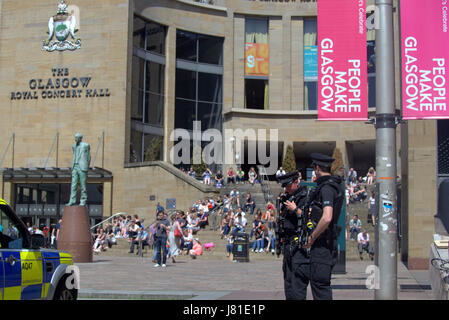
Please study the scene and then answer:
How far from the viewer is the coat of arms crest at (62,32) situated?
37.8 meters

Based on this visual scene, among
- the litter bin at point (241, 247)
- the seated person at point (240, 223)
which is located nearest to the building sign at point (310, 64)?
the seated person at point (240, 223)

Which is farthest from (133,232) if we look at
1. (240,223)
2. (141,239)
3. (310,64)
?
(310,64)

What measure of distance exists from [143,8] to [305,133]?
43.8ft

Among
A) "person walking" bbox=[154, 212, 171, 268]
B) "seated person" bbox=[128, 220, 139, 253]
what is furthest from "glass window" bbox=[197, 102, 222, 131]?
"person walking" bbox=[154, 212, 171, 268]

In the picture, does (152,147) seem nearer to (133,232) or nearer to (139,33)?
(139,33)

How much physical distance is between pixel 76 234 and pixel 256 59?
25640 millimetres

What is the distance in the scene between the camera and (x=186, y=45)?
42.7 metres

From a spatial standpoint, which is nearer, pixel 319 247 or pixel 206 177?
pixel 319 247

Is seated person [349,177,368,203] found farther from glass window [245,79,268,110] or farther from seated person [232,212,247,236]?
glass window [245,79,268,110]

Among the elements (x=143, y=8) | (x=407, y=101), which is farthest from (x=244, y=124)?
(x=407, y=101)

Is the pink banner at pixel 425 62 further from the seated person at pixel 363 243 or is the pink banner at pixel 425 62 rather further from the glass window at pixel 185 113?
the glass window at pixel 185 113

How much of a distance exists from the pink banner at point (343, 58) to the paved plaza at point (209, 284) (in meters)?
3.33

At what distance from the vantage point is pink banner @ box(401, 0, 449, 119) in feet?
35.6

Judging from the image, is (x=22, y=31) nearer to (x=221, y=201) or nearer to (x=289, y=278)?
(x=221, y=201)
